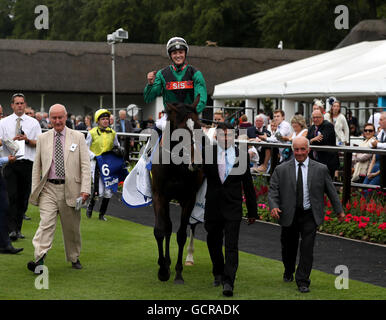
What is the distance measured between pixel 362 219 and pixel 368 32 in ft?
56.8

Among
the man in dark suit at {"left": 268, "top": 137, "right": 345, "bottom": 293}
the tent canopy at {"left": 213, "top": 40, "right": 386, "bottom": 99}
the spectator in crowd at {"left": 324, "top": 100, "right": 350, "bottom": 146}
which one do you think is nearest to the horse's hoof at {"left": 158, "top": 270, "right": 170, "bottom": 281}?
the man in dark suit at {"left": 268, "top": 137, "right": 345, "bottom": 293}

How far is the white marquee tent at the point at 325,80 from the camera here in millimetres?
18984

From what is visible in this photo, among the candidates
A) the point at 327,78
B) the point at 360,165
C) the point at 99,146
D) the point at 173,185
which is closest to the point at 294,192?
the point at 173,185

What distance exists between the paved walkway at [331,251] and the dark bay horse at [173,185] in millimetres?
1880

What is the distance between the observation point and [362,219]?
11461 millimetres

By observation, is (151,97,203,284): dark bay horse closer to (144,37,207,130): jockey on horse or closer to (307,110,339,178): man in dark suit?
(144,37,207,130): jockey on horse

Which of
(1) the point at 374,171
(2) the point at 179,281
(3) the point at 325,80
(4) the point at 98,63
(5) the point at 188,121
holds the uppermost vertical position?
(4) the point at 98,63

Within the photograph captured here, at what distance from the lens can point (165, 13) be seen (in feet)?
178

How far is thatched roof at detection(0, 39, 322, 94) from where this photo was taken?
4172 centimetres

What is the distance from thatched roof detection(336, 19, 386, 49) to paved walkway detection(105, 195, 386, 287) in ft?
51.5

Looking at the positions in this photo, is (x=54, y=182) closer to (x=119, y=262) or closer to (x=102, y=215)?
(x=119, y=262)

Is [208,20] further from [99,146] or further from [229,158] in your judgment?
[229,158]
